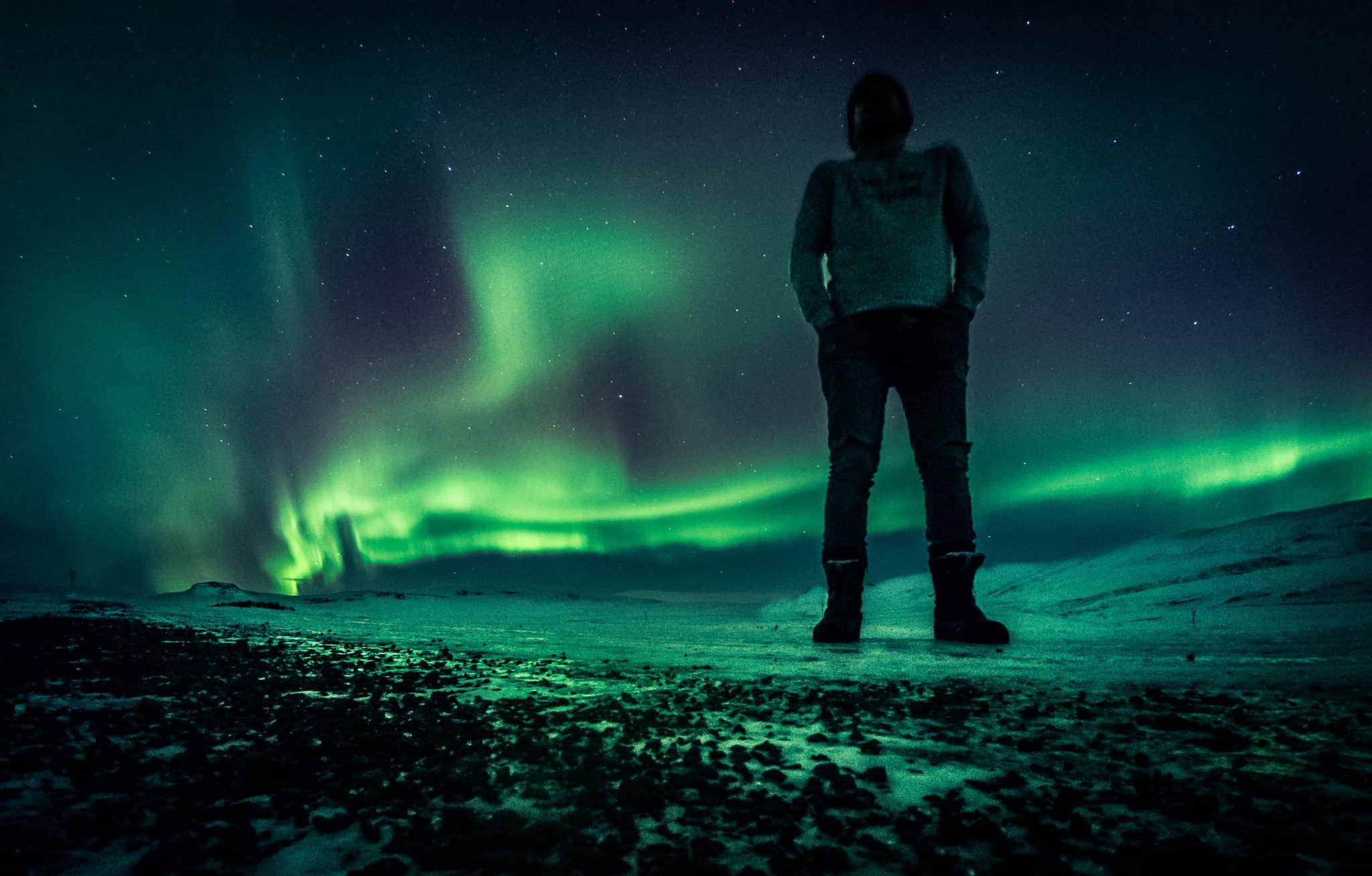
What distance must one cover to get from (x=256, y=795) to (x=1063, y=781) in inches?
74.6

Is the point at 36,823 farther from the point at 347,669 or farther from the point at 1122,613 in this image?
the point at 1122,613

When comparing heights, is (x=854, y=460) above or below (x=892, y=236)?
below

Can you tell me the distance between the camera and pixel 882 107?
5352mm

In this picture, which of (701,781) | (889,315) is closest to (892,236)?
(889,315)

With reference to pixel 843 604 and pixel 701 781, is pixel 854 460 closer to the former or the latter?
pixel 843 604

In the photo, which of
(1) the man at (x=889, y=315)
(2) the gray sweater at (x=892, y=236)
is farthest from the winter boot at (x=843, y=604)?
(2) the gray sweater at (x=892, y=236)

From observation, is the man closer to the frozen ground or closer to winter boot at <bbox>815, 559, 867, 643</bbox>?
winter boot at <bbox>815, 559, 867, 643</bbox>

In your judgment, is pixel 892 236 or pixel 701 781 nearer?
pixel 701 781

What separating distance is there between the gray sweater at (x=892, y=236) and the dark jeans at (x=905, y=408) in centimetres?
17

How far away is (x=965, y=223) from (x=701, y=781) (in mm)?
5140

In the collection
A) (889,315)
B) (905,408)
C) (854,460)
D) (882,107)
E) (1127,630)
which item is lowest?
(1127,630)

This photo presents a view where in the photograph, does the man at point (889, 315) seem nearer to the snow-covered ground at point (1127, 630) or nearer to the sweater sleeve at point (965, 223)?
the sweater sleeve at point (965, 223)

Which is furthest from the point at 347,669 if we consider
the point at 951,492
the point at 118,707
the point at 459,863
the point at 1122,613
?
the point at 1122,613

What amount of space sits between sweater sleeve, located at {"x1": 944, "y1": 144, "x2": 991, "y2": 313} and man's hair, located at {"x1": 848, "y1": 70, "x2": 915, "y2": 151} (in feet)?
1.57
